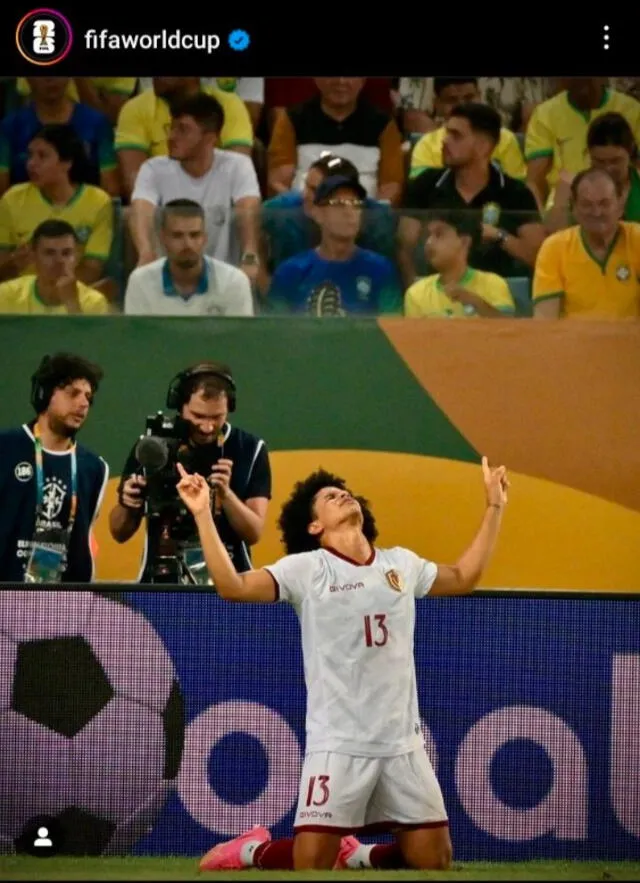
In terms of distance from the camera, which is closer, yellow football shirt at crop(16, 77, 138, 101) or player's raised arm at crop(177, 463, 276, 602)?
player's raised arm at crop(177, 463, 276, 602)

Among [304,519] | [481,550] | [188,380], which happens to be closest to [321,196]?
[188,380]

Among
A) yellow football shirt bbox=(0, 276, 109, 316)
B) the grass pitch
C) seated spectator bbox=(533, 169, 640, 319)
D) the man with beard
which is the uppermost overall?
seated spectator bbox=(533, 169, 640, 319)

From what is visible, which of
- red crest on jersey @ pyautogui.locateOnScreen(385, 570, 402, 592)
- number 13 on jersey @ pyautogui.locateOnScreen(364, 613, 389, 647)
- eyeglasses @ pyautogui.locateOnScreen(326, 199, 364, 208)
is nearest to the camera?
number 13 on jersey @ pyautogui.locateOnScreen(364, 613, 389, 647)

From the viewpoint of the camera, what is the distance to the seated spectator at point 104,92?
1046cm

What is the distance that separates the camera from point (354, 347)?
930cm

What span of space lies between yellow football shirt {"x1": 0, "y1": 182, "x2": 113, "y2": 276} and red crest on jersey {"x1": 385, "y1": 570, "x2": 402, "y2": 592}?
402cm

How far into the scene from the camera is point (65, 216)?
9.84m

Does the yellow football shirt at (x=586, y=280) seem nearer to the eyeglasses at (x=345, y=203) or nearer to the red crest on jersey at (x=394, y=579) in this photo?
the eyeglasses at (x=345, y=203)

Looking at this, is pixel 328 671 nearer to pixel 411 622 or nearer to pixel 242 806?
pixel 411 622

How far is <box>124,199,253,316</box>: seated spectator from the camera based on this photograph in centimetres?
949

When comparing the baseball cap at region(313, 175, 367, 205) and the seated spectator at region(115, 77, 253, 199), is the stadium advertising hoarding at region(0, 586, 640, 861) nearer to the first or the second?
the baseball cap at region(313, 175, 367, 205)

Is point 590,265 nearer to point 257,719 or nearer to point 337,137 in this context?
point 337,137

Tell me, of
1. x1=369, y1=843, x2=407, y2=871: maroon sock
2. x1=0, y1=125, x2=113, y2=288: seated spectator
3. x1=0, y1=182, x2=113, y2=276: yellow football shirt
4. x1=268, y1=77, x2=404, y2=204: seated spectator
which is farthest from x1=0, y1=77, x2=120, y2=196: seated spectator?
x1=369, y1=843, x2=407, y2=871: maroon sock
